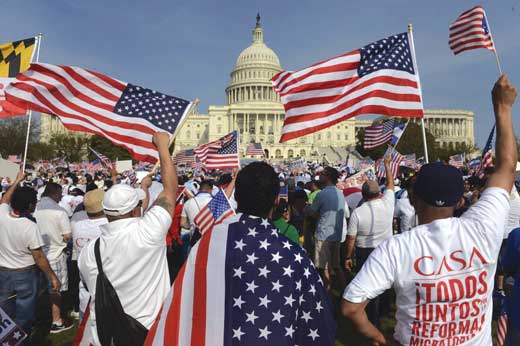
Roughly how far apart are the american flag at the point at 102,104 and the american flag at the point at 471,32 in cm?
546

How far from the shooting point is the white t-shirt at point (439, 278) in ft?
6.68

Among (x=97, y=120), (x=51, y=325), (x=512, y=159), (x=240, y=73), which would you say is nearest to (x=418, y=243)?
(x=512, y=159)

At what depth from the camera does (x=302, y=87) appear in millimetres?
6051

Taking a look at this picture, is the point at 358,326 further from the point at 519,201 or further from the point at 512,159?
the point at 519,201

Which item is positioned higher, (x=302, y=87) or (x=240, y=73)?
(x=240, y=73)

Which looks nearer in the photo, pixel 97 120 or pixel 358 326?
pixel 358 326

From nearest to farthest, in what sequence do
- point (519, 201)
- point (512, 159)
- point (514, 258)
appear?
1. point (512, 159)
2. point (514, 258)
3. point (519, 201)

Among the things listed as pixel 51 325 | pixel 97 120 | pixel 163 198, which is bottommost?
pixel 51 325

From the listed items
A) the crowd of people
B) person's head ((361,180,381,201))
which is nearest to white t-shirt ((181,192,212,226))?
person's head ((361,180,381,201))

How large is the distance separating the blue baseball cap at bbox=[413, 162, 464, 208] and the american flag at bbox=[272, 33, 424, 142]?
3.66m

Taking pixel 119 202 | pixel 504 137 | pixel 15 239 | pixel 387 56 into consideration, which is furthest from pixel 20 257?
pixel 387 56

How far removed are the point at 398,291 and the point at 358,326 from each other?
25 cm

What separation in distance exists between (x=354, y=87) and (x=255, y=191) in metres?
4.16

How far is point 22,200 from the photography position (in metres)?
4.51
